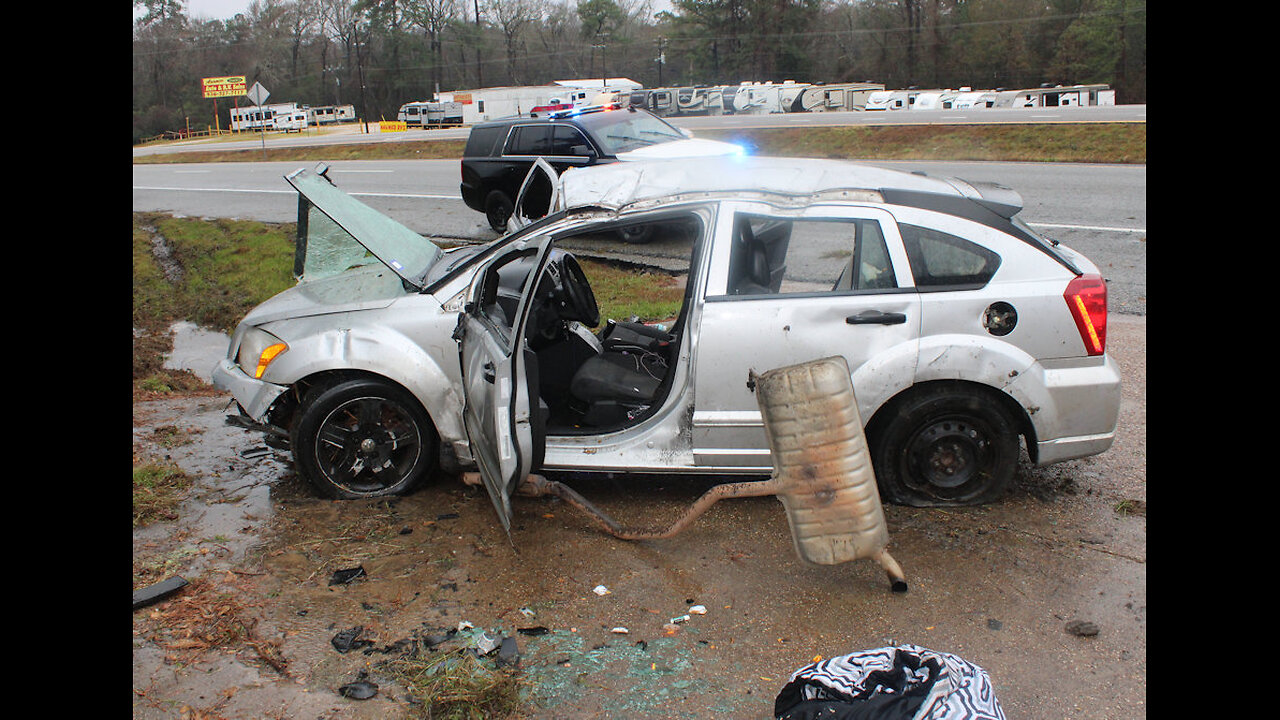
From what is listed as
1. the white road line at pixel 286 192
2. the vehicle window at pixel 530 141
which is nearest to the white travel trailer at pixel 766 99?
the white road line at pixel 286 192

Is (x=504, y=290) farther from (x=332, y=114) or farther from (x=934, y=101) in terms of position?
(x=332, y=114)

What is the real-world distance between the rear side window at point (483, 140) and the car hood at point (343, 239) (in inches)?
323

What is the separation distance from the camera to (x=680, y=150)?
40.6ft

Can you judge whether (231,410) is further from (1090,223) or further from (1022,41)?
(1022,41)

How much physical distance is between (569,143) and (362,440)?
874 centimetres

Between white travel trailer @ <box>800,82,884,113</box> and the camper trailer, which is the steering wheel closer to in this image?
white travel trailer @ <box>800,82,884,113</box>

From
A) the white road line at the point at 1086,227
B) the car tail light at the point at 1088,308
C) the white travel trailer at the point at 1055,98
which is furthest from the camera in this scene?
the white travel trailer at the point at 1055,98

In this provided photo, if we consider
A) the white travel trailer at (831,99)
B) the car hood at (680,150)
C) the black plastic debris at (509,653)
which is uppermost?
the white travel trailer at (831,99)

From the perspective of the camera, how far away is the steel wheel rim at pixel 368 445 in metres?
4.78

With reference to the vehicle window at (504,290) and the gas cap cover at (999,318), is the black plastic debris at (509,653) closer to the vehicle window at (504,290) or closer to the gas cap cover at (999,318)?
the vehicle window at (504,290)

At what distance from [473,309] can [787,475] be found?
1777 mm

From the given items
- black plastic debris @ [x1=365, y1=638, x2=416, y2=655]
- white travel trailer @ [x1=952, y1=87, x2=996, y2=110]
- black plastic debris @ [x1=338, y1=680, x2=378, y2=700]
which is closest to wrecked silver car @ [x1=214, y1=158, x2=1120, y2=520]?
black plastic debris @ [x1=365, y1=638, x2=416, y2=655]

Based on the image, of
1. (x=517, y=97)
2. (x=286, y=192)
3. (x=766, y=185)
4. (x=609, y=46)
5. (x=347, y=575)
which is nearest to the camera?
(x=347, y=575)

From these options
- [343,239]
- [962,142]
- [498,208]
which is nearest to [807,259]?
[343,239]
